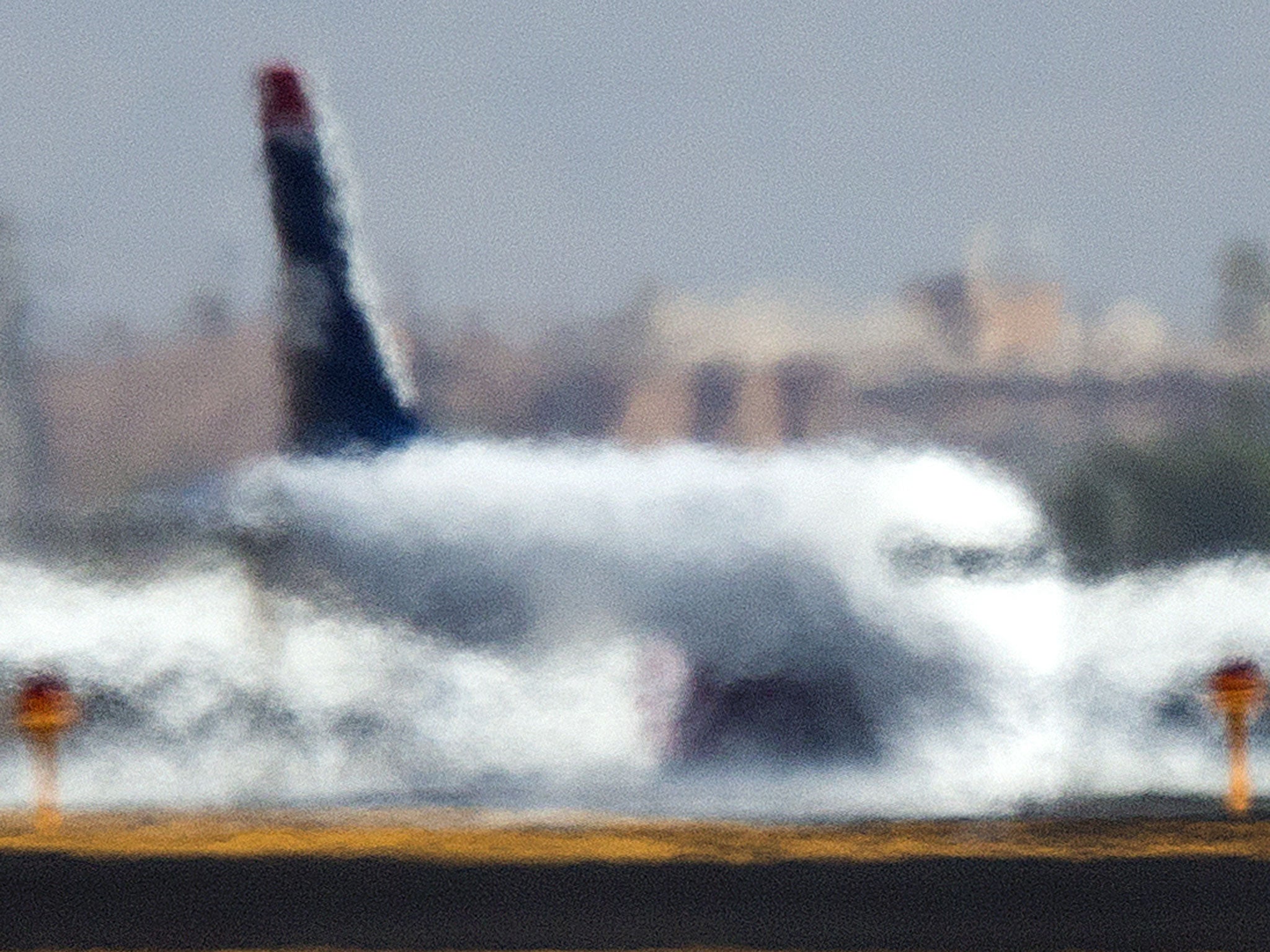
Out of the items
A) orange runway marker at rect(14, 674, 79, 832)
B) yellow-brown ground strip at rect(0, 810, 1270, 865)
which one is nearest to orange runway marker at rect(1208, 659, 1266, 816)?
yellow-brown ground strip at rect(0, 810, 1270, 865)

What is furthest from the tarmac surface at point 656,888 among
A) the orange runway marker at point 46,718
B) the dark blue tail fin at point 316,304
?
the dark blue tail fin at point 316,304

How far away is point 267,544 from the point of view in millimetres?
30188

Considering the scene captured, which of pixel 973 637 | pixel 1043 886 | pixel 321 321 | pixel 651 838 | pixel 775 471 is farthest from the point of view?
pixel 321 321

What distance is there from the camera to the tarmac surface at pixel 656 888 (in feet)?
55.1

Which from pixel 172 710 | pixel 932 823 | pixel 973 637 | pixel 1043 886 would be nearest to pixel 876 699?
pixel 973 637

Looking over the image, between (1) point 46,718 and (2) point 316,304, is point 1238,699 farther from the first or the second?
(2) point 316,304

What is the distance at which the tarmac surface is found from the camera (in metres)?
16.8

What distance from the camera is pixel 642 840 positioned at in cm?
2261

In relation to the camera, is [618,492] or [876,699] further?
[618,492]

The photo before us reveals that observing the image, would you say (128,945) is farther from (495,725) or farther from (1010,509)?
(1010,509)

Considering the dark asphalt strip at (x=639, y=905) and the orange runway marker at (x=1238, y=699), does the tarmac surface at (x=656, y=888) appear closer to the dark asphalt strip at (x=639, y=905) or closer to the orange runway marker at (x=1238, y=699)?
the dark asphalt strip at (x=639, y=905)

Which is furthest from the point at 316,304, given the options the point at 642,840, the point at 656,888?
the point at 656,888

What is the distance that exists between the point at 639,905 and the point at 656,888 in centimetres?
81

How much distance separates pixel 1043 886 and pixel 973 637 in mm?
10651
